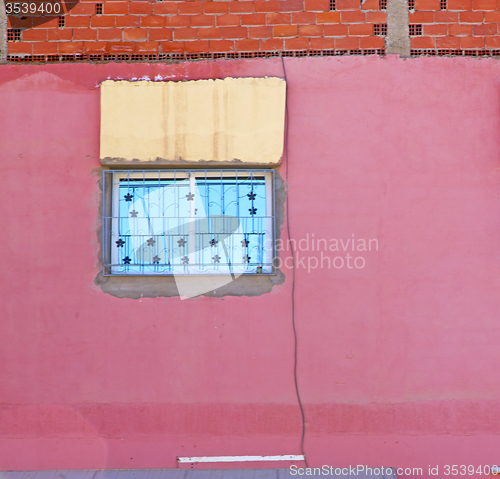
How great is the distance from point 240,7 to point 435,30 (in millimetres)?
1652

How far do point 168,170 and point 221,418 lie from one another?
209 centimetres

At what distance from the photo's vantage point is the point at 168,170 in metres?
3.30

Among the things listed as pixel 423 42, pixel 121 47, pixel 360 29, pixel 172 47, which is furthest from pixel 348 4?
pixel 121 47

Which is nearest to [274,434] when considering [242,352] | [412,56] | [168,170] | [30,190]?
[242,352]

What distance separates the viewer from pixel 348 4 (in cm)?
329

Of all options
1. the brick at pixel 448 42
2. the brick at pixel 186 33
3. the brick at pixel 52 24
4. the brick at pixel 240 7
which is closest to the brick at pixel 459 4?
the brick at pixel 448 42

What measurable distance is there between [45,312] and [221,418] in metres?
1.67

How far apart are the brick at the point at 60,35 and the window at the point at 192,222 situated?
4.02 ft

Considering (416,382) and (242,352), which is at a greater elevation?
(242,352)

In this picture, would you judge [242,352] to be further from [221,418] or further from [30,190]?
[30,190]

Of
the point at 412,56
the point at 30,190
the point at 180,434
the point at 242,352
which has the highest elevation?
the point at 412,56

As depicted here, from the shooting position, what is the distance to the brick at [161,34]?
3303mm

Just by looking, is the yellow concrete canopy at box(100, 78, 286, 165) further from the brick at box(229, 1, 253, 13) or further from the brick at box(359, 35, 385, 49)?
the brick at box(359, 35, 385, 49)

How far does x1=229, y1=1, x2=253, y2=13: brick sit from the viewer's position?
130 inches
